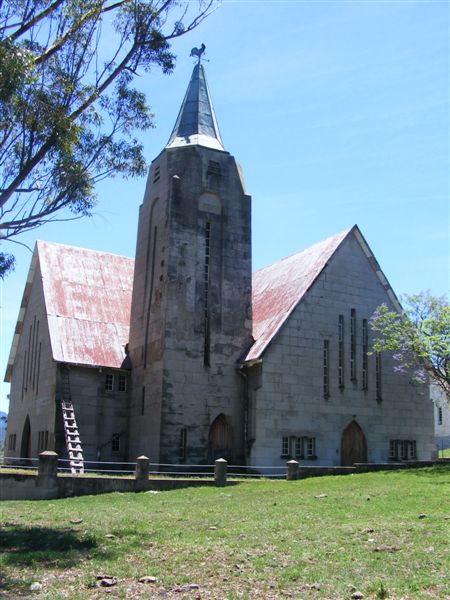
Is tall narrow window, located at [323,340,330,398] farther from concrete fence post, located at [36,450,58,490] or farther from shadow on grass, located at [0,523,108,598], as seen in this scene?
shadow on grass, located at [0,523,108,598]

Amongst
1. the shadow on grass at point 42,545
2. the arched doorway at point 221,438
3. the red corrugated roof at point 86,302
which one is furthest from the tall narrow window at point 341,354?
the shadow on grass at point 42,545

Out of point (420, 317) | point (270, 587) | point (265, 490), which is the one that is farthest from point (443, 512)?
point (420, 317)

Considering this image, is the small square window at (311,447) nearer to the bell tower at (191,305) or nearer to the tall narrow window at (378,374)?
the bell tower at (191,305)

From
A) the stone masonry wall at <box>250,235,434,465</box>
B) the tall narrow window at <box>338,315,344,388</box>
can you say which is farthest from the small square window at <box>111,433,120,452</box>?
the tall narrow window at <box>338,315,344,388</box>

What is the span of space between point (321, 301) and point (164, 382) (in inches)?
381

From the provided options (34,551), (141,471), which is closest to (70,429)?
(141,471)

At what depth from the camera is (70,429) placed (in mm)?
34812

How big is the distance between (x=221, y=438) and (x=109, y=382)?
726cm

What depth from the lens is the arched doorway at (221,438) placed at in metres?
34.8

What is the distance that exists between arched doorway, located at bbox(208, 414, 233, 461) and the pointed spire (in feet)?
49.6

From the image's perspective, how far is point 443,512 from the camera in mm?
16391

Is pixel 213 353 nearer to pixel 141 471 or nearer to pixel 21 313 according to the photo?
pixel 141 471

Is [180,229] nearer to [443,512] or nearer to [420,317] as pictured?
[420,317]

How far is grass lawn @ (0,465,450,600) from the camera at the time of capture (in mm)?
10523
